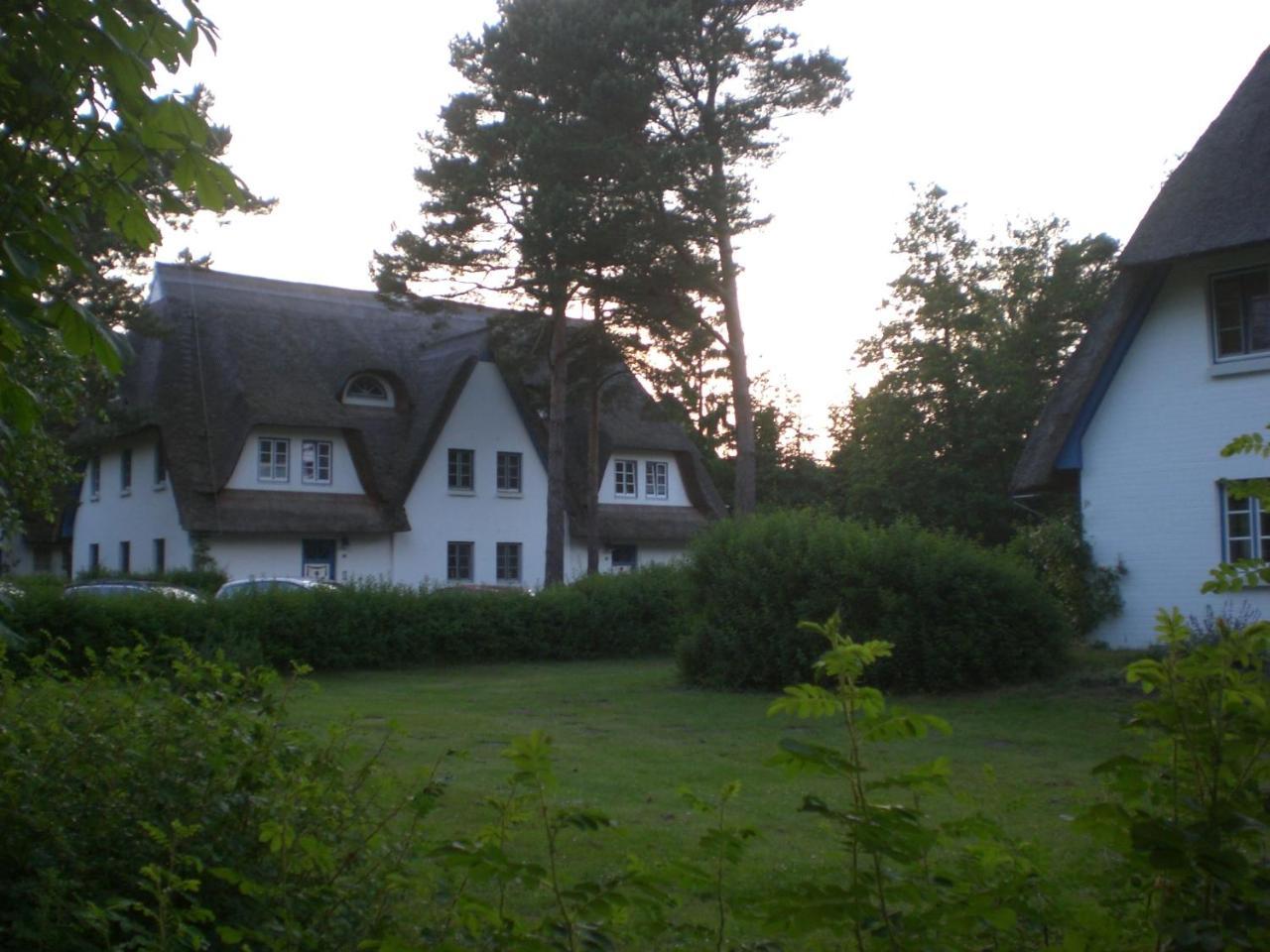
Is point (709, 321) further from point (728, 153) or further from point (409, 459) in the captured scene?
point (409, 459)

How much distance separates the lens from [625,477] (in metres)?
49.1

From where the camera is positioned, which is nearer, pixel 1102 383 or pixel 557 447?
pixel 1102 383

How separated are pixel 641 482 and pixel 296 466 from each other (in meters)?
13.1

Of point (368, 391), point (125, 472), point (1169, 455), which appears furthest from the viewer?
point (368, 391)

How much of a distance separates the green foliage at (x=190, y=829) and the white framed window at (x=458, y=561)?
3988cm

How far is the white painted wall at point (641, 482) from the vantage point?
48500 millimetres

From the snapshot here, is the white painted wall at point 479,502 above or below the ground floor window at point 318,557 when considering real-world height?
above

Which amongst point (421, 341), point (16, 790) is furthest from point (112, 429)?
point (16, 790)

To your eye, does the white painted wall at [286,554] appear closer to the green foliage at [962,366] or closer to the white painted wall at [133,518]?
the white painted wall at [133,518]

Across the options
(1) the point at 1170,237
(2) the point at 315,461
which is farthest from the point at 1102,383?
(2) the point at 315,461

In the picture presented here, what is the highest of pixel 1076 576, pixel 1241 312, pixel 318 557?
pixel 1241 312

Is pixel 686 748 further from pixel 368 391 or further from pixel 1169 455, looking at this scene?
pixel 368 391

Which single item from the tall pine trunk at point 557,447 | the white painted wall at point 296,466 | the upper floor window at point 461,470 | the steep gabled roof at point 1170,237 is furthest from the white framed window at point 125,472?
the steep gabled roof at point 1170,237

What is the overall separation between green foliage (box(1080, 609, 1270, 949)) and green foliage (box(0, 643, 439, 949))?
2417 mm
